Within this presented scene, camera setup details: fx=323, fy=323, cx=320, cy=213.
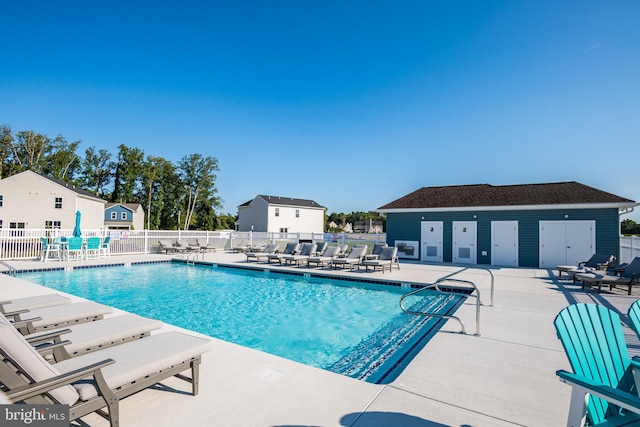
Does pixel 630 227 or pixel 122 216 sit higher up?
pixel 122 216

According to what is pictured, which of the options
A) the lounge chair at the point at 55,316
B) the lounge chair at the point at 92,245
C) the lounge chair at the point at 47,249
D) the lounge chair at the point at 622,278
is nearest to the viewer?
the lounge chair at the point at 55,316

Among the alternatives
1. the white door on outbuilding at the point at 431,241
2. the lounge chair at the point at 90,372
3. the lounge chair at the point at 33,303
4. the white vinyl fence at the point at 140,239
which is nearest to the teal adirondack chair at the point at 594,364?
the lounge chair at the point at 90,372

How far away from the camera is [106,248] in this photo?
15.0 m

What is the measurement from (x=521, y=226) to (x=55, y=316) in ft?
51.9

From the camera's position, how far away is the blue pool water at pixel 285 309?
4973 mm

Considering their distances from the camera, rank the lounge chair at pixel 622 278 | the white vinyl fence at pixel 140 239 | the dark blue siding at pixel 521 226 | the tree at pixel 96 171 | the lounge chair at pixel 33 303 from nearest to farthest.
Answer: the lounge chair at pixel 33 303 < the lounge chair at pixel 622 278 < the dark blue siding at pixel 521 226 < the white vinyl fence at pixel 140 239 < the tree at pixel 96 171

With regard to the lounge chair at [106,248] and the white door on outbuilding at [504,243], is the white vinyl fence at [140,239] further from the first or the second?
the white door on outbuilding at [504,243]

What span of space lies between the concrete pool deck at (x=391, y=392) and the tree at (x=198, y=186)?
44.4 meters

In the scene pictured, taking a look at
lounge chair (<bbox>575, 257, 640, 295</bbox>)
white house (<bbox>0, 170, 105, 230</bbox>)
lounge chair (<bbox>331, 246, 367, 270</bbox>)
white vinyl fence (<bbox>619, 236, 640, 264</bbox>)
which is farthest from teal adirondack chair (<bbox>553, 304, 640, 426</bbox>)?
white house (<bbox>0, 170, 105, 230</bbox>)

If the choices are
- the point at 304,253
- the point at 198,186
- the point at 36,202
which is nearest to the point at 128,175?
the point at 198,186

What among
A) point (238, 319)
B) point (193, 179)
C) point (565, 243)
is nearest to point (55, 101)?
point (193, 179)

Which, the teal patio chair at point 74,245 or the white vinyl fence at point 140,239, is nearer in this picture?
the teal patio chair at point 74,245

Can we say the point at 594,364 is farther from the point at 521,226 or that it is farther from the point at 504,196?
the point at 504,196

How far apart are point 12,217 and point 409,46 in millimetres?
33515
